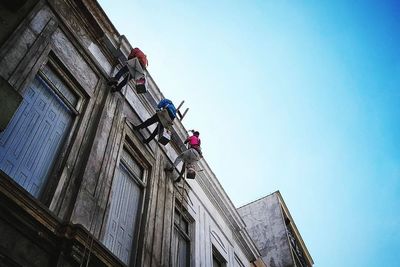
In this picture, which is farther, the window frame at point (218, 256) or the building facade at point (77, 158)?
the window frame at point (218, 256)

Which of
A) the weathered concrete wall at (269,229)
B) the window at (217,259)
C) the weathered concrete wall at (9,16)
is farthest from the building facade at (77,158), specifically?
the weathered concrete wall at (269,229)

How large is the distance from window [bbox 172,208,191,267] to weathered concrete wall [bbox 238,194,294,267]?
35.9ft

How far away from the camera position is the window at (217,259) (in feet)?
37.0

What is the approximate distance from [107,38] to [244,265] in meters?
10.0

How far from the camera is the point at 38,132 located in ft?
18.8

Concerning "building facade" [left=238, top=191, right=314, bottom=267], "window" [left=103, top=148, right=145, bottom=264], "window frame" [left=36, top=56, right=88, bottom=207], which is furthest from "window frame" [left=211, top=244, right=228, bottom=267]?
"building facade" [left=238, top=191, right=314, bottom=267]

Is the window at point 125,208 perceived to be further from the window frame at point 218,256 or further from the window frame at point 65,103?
the window frame at point 218,256

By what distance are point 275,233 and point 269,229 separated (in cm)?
48

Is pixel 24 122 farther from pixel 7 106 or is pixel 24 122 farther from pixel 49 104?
pixel 7 106

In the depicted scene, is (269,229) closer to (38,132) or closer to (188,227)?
(188,227)

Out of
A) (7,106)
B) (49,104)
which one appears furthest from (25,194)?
(49,104)

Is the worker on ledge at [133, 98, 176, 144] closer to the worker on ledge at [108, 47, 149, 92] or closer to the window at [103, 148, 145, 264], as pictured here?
the window at [103, 148, 145, 264]

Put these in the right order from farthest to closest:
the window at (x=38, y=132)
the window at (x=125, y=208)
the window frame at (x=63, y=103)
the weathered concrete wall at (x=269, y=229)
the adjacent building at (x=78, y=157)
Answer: the weathered concrete wall at (x=269, y=229), the window at (x=125, y=208), the window frame at (x=63, y=103), the window at (x=38, y=132), the adjacent building at (x=78, y=157)

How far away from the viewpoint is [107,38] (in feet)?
27.7
